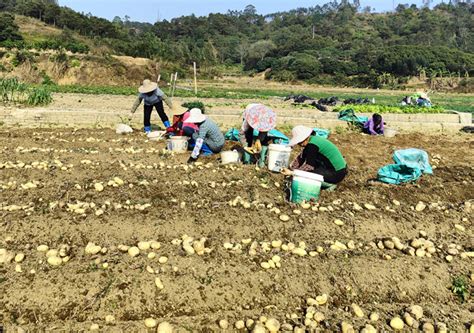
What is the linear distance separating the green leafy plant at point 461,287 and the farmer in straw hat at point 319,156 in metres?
1.81

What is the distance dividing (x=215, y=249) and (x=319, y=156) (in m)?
1.91

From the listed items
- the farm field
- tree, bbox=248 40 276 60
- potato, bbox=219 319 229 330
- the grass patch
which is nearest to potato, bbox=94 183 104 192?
potato, bbox=219 319 229 330

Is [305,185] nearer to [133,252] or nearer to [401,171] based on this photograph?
[401,171]

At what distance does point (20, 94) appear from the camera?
11.1 metres

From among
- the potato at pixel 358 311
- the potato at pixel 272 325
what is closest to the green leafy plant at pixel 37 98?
the potato at pixel 272 325

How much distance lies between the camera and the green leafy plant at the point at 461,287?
126 inches

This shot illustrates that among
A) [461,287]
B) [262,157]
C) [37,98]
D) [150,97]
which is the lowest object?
[461,287]

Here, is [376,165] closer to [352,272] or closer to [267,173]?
[267,173]

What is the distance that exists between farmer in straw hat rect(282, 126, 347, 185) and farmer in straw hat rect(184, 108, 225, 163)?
1.41 m

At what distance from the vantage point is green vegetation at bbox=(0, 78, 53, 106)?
10977 millimetres

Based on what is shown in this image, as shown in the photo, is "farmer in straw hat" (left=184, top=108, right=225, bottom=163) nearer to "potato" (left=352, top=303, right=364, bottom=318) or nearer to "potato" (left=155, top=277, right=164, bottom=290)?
"potato" (left=155, top=277, right=164, bottom=290)

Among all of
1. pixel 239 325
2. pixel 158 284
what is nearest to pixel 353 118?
pixel 158 284

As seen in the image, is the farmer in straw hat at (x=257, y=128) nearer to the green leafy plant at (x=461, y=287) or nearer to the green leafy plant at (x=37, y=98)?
the green leafy plant at (x=461, y=287)

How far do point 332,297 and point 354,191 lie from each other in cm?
213
